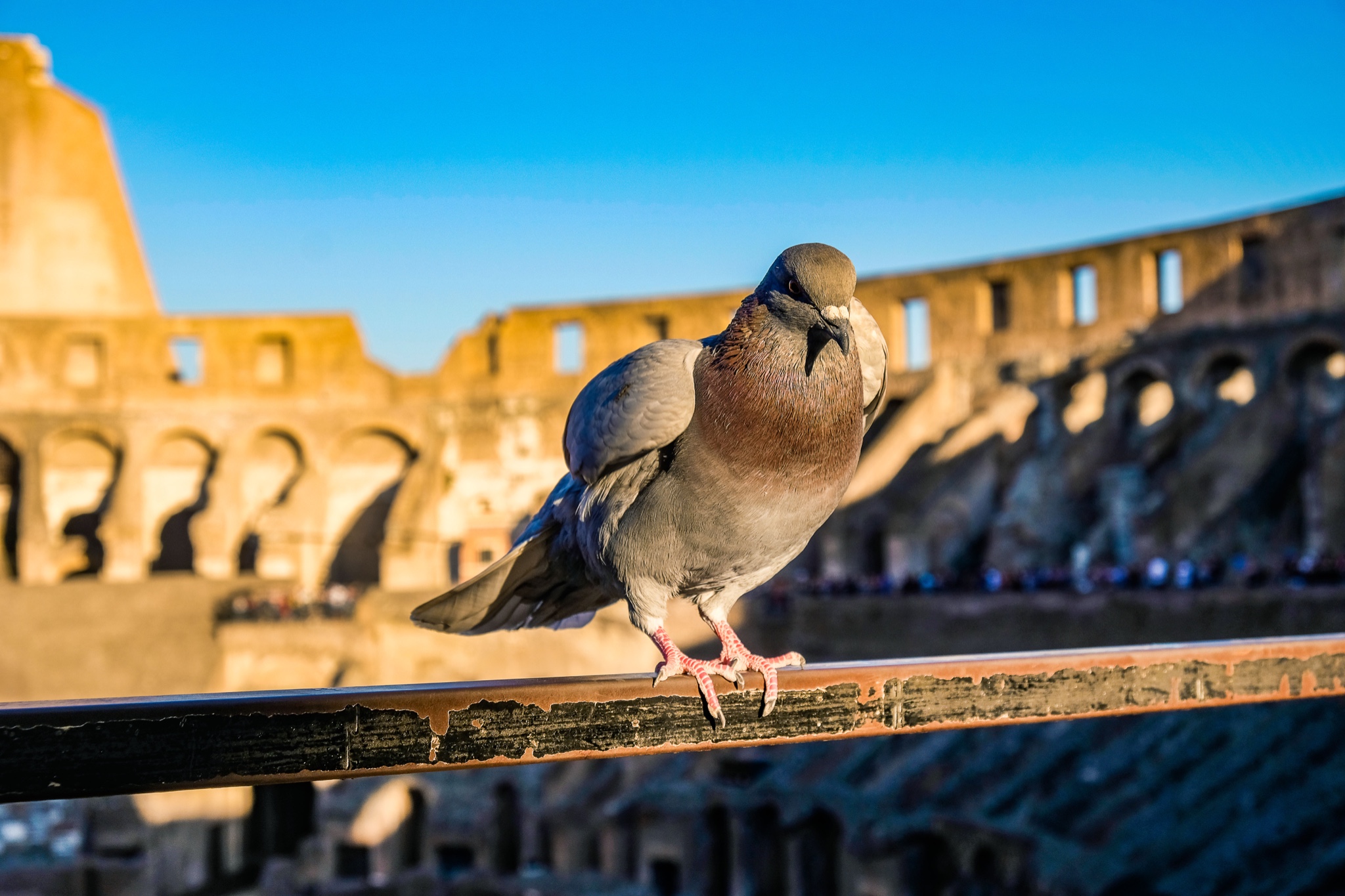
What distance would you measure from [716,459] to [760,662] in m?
0.52

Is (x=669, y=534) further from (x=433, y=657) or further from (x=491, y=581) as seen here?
(x=433, y=657)

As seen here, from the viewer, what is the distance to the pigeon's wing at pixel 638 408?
2.93m

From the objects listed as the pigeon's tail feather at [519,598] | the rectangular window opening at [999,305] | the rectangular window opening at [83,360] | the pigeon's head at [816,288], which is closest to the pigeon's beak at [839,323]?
the pigeon's head at [816,288]

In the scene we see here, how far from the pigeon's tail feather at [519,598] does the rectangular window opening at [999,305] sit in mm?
22903

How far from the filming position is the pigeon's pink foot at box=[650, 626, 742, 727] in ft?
7.06

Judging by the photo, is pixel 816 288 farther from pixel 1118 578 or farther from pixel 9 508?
pixel 9 508

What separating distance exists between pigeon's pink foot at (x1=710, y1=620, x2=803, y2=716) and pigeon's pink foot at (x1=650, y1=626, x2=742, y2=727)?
0.12ft

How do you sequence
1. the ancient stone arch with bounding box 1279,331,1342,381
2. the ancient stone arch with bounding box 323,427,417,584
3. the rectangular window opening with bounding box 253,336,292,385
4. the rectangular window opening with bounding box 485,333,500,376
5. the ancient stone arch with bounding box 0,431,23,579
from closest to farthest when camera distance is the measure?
the ancient stone arch with bounding box 1279,331,1342,381, the ancient stone arch with bounding box 0,431,23,579, the ancient stone arch with bounding box 323,427,417,584, the rectangular window opening with bounding box 485,333,500,376, the rectangular window opening with bounding box 253,336,292,385

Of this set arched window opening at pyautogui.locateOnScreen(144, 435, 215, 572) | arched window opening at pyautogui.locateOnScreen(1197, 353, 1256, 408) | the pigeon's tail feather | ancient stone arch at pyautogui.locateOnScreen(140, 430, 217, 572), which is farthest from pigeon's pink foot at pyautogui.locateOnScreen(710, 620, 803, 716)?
arched window opening at pyautogui.locateOnScreen(144, 435, 215, 572)

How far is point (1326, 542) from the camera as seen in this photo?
16828mm

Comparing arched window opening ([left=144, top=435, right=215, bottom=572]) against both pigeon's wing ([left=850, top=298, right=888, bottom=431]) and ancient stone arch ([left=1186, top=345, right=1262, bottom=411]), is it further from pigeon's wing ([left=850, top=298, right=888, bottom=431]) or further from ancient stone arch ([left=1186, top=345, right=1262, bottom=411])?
pigeon's wing ([left=850, top=298, right=888, bottom=431])

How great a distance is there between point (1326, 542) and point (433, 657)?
1448cm

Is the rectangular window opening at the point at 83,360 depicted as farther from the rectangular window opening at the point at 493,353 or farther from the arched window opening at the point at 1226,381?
the arched window opening at the point at 1226,381

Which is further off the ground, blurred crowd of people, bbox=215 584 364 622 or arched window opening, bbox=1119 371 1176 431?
arched window opening, bbox=1119 371 1176 431
